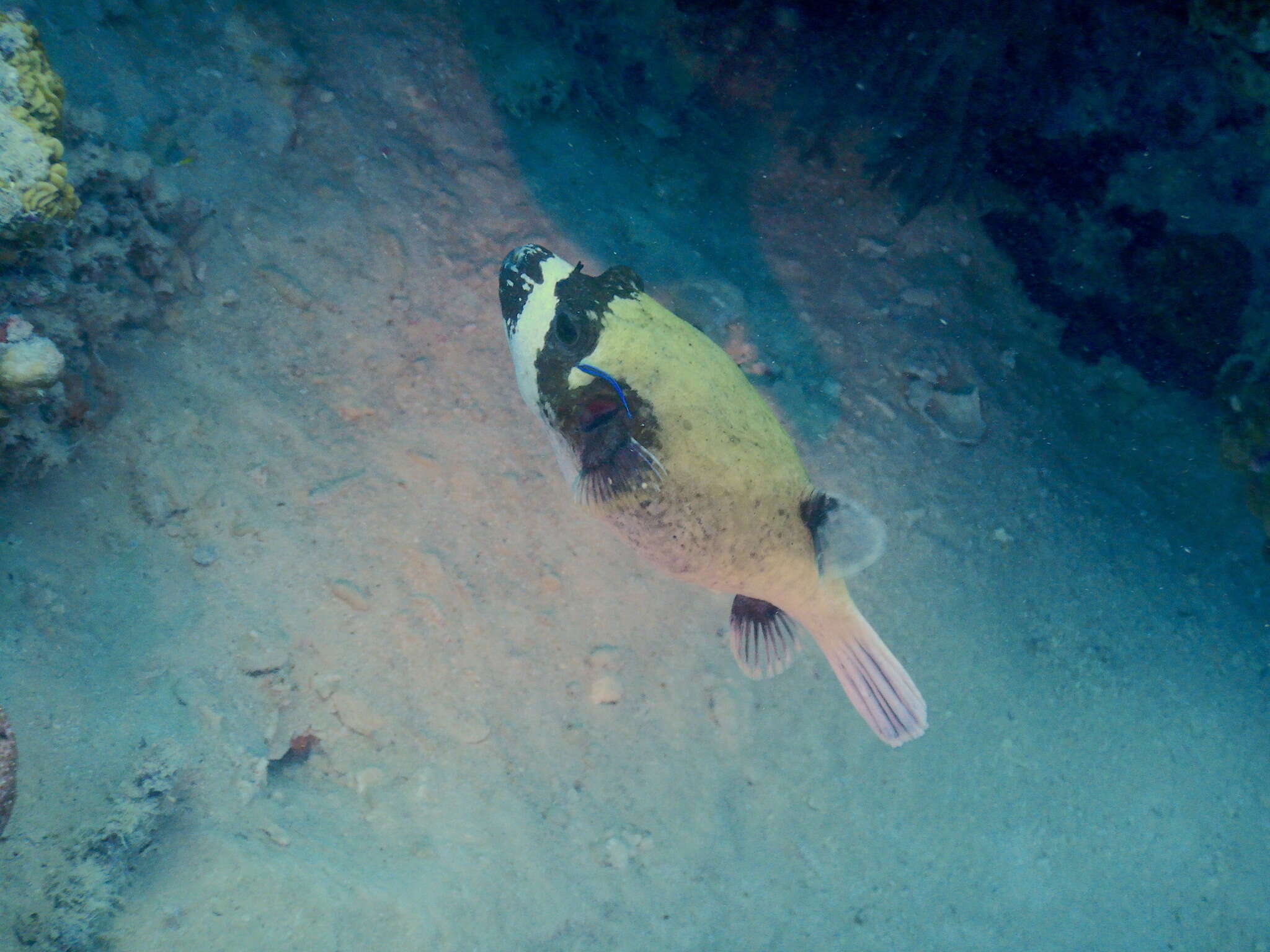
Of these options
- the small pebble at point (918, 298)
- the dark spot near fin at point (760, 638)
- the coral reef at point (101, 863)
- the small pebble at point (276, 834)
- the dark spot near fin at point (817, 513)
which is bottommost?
the small pebble at point (276, 834)

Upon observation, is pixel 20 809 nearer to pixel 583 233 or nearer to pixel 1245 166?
pixel 583 233

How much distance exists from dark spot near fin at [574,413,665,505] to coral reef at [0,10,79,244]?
92.5 inches

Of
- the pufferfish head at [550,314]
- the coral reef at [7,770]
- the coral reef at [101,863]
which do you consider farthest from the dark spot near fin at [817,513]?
the coral reef at [7,770]

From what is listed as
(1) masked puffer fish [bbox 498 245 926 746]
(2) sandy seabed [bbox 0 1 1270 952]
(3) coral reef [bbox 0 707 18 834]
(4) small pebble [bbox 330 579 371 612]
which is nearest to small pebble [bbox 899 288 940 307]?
(2) sandy seabed [bbox 0 1 1270 952]

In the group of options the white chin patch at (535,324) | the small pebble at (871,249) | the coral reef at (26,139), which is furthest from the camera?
the small pebble at (871,249)

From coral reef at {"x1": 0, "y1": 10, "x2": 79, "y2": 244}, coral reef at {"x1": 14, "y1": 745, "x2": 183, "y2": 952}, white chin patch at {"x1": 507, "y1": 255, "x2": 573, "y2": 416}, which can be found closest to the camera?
coral reef at {"x1": 14, "y1": 745, "x2": 183, "y2": 952}

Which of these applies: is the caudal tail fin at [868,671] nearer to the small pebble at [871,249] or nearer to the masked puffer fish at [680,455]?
the masked puffer fish at [680,455]

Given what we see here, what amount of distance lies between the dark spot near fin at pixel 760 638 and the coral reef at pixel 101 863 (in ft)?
8.05

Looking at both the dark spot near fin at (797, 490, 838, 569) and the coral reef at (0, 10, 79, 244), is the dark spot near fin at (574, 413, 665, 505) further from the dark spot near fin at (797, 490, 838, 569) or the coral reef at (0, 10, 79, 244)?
the coral reef at (0, 10, 79, 244)

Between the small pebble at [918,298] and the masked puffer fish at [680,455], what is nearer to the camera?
the masked puffer fish at [680,455]

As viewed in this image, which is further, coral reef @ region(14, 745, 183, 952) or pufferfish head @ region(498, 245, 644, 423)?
pufferfish head @ region(498, 245, 644, 423)

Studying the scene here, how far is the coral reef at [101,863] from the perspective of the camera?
2.24 metres

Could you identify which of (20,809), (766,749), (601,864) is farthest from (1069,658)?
(20,809)

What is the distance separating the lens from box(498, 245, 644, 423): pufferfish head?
2.59 metres
